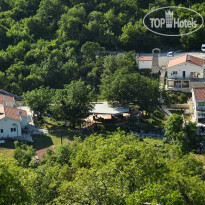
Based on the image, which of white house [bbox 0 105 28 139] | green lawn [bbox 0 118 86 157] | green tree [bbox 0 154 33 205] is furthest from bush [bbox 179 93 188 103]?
green tree [bbox 0 154 33 205]

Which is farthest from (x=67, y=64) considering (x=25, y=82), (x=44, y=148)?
(x=44, y=148)

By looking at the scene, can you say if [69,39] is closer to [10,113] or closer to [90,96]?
[90,96]

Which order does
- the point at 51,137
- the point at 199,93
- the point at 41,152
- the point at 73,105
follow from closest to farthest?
1. the point at 41,152
2. the point at 51,137
3. the point at 199,93
4. the point at 73,105

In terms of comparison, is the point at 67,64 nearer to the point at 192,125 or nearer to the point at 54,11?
the point at 54,11

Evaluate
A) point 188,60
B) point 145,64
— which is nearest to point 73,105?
point 145,64

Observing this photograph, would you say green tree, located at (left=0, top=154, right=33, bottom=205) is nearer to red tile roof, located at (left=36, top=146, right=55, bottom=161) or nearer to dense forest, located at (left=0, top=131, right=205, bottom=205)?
dense forest, located at (left=0, top=131, right=205, bottom=205)

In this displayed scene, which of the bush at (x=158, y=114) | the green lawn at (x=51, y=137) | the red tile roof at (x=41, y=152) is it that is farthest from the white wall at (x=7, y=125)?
the bush at (x=158, y=114)
